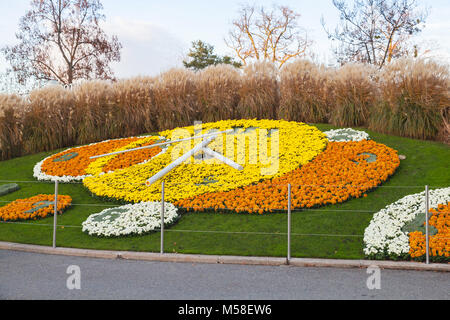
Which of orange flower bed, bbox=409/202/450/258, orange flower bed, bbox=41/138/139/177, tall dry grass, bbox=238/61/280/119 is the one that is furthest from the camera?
tall dry grass, bbox=238/61/280/119

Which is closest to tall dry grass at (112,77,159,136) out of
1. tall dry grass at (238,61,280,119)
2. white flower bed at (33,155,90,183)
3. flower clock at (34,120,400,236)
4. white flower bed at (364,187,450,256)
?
flower clock at (34,120,400,236)

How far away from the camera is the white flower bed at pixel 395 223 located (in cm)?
669

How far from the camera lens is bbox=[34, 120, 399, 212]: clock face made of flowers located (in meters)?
9.21

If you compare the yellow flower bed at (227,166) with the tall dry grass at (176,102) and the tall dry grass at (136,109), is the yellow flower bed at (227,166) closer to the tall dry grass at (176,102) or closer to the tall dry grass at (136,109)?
the tall dry grass at (176,102)

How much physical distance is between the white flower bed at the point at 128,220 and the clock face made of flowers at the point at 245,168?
54cm

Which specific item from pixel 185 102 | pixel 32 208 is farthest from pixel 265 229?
pixel 185 102

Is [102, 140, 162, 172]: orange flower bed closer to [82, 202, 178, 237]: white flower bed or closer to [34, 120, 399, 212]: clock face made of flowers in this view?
[34, 120, 399, 212]: clock face made of flowers

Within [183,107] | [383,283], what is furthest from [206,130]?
[383,283]

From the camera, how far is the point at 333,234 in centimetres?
747

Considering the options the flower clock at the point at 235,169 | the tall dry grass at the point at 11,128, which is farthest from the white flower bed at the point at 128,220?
the tall dry grass at the point at 11,128

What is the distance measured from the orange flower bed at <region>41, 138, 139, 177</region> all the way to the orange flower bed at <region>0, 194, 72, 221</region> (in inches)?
79.7

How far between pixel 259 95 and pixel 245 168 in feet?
15.5
